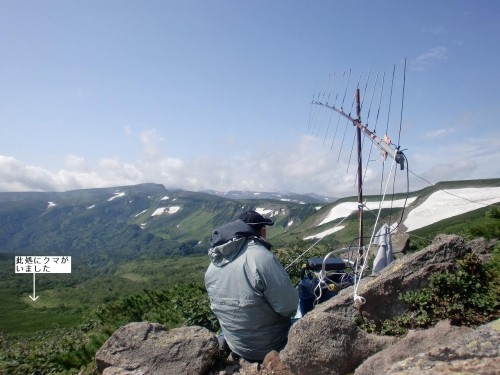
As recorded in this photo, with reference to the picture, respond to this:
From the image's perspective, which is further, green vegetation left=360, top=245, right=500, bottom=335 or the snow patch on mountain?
the snow patch on mountain

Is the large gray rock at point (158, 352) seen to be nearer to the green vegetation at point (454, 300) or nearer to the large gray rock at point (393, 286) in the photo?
the large gray rock at point (393, 286)

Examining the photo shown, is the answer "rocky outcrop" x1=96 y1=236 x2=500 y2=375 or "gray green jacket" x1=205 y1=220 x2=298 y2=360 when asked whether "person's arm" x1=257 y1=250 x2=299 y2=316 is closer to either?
"gray green jacket" x1=205 y1=220 x2=298 y2=360

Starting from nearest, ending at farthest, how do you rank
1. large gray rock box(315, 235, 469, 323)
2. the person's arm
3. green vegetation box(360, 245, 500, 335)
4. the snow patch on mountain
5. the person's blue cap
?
the person's arm < green vegetation box(360, 245, 500, 335) < large gray rock box(315, 235, 469, 323) < the person's blue cap < the snow patch on mountain

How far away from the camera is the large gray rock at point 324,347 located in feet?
15.6

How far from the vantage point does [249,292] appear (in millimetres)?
5527

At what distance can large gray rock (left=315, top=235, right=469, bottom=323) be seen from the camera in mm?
6031

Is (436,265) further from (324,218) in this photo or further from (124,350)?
(324,218)

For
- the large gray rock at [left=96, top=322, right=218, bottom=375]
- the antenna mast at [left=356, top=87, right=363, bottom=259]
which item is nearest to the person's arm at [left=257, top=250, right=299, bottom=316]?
the large gray rock at [left=96, top=322, right=218, bottom=375]

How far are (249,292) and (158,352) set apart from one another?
5.16ft

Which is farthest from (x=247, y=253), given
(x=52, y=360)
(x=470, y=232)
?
(x=470, y=232)

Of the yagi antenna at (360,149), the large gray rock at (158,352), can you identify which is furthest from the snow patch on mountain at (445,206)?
the large gray rock at (158,352)

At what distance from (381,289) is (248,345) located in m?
2.04

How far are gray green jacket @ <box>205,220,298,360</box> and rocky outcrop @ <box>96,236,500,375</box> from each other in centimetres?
34

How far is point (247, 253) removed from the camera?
5699 mm
